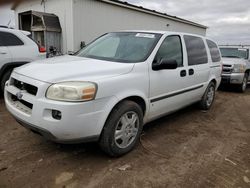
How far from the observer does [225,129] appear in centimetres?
468

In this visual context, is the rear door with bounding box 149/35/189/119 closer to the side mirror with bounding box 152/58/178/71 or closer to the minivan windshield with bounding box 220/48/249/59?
the side mirror with bounding box 152/58/178/71

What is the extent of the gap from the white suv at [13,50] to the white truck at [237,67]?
6450mm

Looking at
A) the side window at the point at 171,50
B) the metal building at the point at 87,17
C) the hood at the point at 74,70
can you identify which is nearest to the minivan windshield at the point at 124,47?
the side window at the point at 171,50

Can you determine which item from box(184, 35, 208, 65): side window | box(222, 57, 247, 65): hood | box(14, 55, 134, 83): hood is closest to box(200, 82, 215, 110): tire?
box(184, 35, 208, 65): side window

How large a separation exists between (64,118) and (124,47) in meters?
1.75

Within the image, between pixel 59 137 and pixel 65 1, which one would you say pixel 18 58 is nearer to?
pixel 59 137

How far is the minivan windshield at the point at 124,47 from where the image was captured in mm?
3627

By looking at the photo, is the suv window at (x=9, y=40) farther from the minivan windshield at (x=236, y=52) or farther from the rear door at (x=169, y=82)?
the minivan windshield at (x=236, y=52)

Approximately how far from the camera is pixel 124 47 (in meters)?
3.88

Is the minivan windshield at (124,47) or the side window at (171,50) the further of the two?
the side window at (171,50)

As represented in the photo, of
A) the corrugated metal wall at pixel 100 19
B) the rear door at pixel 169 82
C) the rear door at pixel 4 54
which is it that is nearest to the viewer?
the rear door at pixel 169 82

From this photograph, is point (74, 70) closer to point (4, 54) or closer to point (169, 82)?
point (169, 82)

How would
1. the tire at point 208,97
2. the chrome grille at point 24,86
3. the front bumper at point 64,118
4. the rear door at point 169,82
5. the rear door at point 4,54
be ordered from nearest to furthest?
the front bumper at point 64,118 < the chrome grille at point 24,86 < the rear door at point 169,82 < the tire at point 208,97 < the rear door at point 4,54

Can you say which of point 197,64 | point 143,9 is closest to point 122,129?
point 197,64
